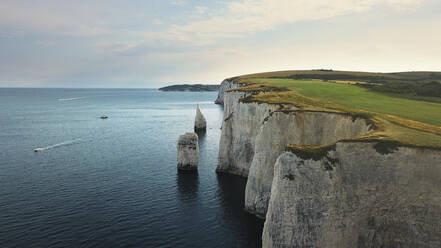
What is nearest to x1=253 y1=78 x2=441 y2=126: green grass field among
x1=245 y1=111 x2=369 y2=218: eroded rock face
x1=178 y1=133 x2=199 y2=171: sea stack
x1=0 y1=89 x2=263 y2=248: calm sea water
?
x1=245 y1=111 x2=369 y2=218: eroded rock face

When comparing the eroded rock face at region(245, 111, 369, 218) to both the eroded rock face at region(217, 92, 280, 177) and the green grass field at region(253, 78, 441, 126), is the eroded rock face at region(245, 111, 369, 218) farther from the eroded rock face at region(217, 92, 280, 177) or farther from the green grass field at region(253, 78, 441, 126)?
the green grass field at region(253, 78, 441, 126)

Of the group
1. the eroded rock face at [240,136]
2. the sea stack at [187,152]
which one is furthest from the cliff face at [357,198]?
the sea stack at [187,152]

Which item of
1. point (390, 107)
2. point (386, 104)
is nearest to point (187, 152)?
point (390, 107)

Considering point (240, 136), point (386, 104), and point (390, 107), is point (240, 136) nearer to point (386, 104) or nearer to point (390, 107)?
point (390, 107)

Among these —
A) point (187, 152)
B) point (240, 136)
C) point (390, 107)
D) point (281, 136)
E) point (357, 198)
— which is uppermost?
point (390, 107)

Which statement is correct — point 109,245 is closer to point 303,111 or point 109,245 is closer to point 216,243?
point 216,243
